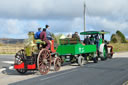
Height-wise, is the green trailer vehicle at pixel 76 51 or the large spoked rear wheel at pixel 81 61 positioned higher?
the green trailer vehicle at pixel 76 51

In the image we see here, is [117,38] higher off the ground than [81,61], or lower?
higher

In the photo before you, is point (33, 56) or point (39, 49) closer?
point (33, 56)

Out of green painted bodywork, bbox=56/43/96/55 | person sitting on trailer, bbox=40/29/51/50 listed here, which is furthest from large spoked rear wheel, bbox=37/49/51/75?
A: green painted bodywork, bbox=56/43/96/55

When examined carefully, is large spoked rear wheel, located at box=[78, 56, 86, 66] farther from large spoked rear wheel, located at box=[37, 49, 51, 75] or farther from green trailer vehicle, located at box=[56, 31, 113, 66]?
large spoked rear wheel, located at box=[37, 49, 51, 75]

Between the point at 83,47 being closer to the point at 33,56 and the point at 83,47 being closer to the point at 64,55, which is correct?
the point at 64,55

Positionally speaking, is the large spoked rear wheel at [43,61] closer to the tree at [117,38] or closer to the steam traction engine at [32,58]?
the steam traction engine at [32,58]

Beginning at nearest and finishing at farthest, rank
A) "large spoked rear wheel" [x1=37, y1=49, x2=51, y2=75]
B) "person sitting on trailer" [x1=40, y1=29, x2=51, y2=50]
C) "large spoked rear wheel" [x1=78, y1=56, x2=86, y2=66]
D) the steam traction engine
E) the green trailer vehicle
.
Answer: the steam traction engine
"large spoked rear wheel" [x1=37, y1=49, x2=51, y2=75]
"person sitting on trailer" [x1=40, y1=29, x2=51, y2=50]
the green trailer vehicle
"large spoked rear wheel" [x1=78, y1=56, x2=86, y2=66]

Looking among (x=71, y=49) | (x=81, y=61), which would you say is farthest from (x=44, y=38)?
(x=81, y=61)

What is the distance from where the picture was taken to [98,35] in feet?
68.0

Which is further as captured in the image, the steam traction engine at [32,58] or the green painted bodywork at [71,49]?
the green painted bodywork at [71,49]

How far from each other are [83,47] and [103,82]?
23.6 feet

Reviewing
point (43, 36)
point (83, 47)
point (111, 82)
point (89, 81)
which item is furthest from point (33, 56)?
point (83, 47)

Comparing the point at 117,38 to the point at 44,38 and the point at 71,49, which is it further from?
the point at 44,38

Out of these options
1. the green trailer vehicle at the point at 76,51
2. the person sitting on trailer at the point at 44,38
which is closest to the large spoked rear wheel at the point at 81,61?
the green trailer vehicle at the point at 76,51
